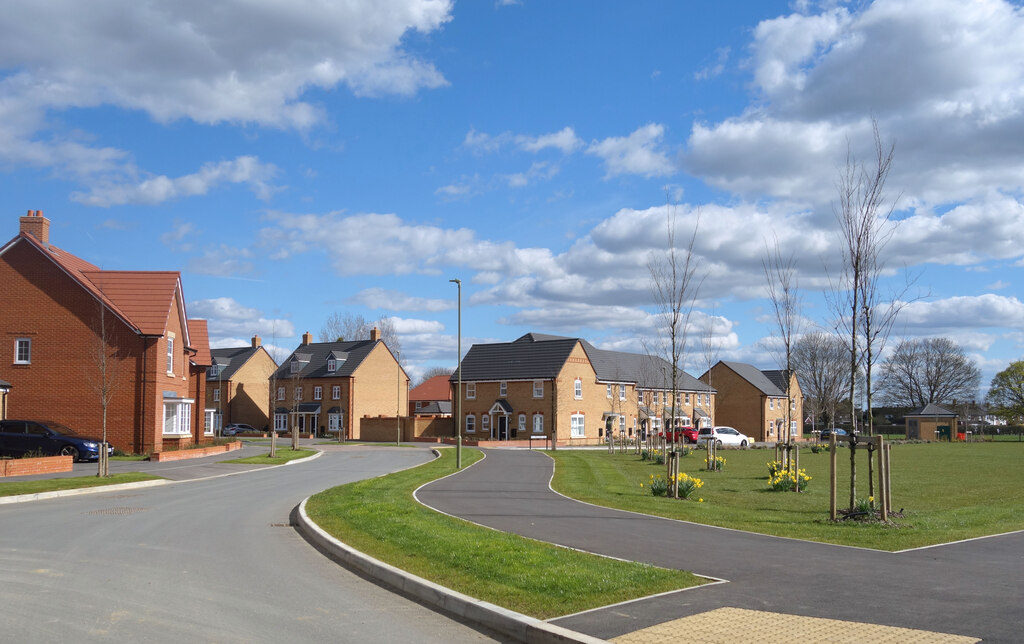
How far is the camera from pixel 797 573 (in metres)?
9.86

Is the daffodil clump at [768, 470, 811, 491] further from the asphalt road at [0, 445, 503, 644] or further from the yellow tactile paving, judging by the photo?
the yellow tactile paving

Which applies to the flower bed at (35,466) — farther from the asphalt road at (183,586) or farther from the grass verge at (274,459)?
the asphalt road at (183,586)

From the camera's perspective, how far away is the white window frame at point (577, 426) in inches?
2749

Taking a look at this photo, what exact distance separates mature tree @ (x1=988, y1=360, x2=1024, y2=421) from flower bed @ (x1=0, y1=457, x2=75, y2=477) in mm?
106254

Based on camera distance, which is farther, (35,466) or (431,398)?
(431,398)

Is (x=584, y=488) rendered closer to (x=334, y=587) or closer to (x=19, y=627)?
(x=334, y=587)

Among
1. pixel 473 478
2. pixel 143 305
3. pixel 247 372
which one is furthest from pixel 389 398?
pixel 473 478

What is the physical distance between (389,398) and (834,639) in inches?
3019

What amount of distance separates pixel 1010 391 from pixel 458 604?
11603 cm

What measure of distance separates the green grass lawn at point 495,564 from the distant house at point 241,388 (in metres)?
73.3

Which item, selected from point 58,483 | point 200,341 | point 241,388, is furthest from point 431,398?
point 58,483

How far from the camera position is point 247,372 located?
86.2m

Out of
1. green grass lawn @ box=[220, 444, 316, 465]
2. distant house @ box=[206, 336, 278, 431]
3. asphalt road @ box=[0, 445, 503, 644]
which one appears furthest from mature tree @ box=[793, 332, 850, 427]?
distant house @ box=[206, 336, 278, 431]

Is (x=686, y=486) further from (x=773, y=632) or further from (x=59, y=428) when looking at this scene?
(x=59, y=428)
